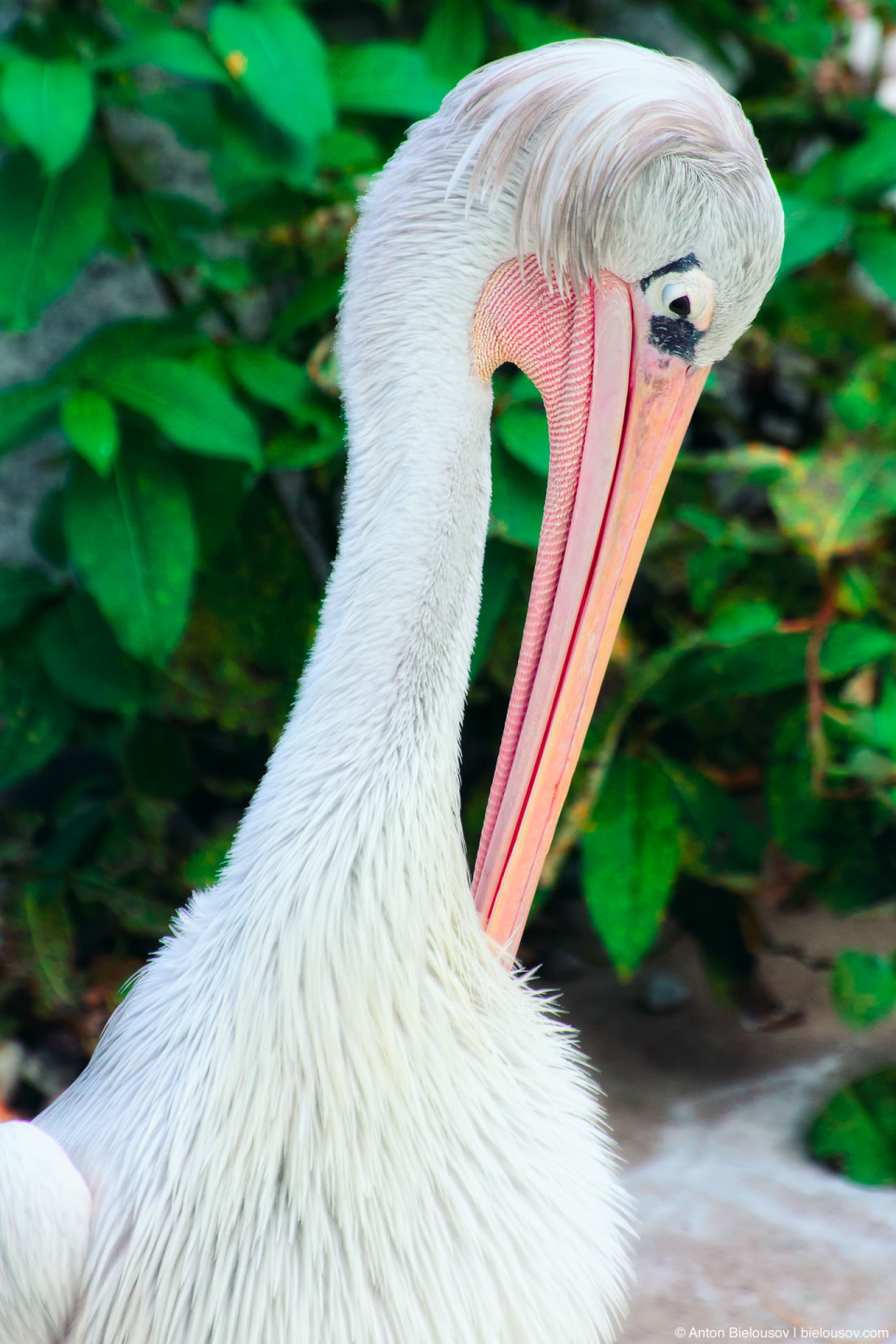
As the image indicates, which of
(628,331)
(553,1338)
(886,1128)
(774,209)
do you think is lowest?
(553,1338)

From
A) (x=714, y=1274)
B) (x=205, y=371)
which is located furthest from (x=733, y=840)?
(x=205, y=371)

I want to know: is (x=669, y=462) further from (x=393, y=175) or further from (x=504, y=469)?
(x=504, y=469)

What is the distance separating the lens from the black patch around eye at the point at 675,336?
107 centimetres

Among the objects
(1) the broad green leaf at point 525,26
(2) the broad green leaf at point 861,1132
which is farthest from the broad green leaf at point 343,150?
(2) the broad green leaf at point 861,1132

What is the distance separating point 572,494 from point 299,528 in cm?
167

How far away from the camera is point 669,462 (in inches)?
45.1

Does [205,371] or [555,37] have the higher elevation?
[555,37]

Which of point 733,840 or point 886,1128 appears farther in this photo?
point 733,840

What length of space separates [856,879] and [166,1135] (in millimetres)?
1594

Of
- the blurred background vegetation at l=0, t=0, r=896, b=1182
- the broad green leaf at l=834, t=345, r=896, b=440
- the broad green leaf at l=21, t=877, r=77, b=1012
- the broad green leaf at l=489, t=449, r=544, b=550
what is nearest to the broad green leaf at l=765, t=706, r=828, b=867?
the blurred background vegetation at l=0, t=0, r=896, b=1182

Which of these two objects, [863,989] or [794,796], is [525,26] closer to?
[794,796]

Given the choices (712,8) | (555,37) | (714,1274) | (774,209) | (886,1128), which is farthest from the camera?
(712,8)

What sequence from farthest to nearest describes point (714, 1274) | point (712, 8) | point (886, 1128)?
point (712, 8), point (886, 1128), point (714, 1274)

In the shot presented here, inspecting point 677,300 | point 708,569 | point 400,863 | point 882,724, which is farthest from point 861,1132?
point 677,300
